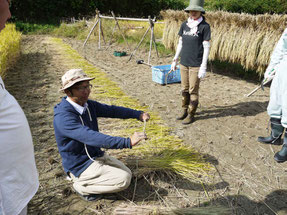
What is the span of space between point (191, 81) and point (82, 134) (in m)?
2.15

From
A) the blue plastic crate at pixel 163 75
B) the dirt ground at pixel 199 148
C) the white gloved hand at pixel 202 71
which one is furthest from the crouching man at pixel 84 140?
the blue plastic crate at pixel 163 75

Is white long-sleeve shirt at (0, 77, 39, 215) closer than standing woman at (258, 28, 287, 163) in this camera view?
Yes

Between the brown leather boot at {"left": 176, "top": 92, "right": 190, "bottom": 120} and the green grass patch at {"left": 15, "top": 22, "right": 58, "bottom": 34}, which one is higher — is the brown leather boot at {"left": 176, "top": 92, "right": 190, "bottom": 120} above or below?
below

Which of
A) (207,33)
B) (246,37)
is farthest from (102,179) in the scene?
(246,37)

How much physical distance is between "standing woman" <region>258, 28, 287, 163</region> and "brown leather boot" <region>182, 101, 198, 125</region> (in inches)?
41.0

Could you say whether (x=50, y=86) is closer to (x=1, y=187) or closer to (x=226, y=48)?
(x=226, y=48)

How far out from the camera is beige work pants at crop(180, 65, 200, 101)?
348 centimetres

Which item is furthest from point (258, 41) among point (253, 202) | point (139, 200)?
point (139, 200)

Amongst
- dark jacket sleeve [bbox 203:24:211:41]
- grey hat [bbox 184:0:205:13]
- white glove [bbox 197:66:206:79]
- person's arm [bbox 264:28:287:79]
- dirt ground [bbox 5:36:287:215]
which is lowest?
dirt ground [bbox 5:36:287:215]

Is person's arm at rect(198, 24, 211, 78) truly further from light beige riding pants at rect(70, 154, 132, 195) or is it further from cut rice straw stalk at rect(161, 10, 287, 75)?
cut rice straw stalk at rect(161, 10, 287, 75)

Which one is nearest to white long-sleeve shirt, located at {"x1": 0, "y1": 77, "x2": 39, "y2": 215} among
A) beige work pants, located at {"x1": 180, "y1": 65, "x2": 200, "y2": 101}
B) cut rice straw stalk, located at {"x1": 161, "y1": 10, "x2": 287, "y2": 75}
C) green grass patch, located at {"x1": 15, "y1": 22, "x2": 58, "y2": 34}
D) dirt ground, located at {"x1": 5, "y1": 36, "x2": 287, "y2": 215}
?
dirt ground, located at {"x1": 5, "y1": 36, "x2": 287, "y2": 215}

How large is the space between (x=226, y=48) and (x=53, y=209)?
503cm

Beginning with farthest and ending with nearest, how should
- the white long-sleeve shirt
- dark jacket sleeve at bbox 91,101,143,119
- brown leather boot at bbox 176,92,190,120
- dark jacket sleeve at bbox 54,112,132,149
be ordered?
1. brown leather boot at bbox 176,92,190,120
2. dark jacket sleeve at bbox 91,101,143,119
3. dark jacket sleeve at bbox 54,112,132,149
4. the white long-sleeve shirt

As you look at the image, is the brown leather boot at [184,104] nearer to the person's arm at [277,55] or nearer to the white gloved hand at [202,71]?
the white gloved hand at [202,71]
